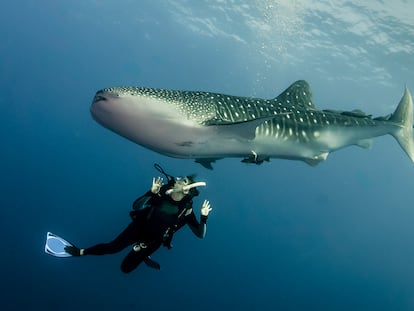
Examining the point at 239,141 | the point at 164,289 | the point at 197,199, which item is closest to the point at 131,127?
the point at 239,141

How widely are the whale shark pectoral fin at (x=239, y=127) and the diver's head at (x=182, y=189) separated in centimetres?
102

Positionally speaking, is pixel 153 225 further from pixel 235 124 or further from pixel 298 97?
pixel 298 97

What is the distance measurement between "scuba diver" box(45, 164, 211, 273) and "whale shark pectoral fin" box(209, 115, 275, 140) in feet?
3.08

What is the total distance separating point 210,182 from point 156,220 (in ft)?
181

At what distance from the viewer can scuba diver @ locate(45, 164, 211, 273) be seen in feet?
20.6

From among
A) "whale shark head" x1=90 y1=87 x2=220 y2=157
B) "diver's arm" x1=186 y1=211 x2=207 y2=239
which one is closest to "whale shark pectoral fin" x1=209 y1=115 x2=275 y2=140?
"whale shark head" x1=90 y1=87 x2=220 y2=157

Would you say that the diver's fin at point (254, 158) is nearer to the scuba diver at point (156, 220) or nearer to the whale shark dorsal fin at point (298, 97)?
the scuba diver at point (156, 220)

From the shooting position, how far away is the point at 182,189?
616cm

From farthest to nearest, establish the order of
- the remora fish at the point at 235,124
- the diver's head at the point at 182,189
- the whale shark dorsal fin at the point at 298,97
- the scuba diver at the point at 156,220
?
the whale shark dorsal fin at the point at 298,97 < the scuba diver at the point at 156,220 < the diver's head at the point at 182,189 < the remora fish at the point at 235,124

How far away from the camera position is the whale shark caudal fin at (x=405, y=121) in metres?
8.30

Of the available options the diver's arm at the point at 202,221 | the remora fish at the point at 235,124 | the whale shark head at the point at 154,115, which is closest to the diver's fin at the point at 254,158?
the remora fish at the point at 235,124

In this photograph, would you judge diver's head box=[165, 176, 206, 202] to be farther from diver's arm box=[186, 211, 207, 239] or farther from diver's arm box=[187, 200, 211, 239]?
diver's arm box=[186, 211, 207, 239]

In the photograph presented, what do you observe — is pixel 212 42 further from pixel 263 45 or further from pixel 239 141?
pixel 239 141

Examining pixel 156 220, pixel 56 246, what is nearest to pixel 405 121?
pixel 156 220
